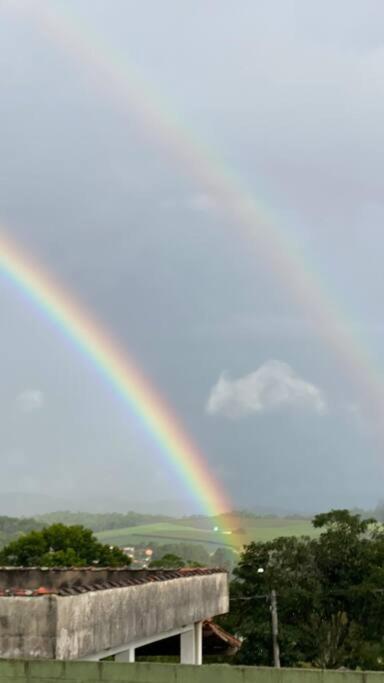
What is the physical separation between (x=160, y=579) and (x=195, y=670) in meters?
5.53

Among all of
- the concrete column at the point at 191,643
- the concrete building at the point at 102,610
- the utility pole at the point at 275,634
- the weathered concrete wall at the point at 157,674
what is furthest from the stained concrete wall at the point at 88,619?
the utility pole at the point at 275,634

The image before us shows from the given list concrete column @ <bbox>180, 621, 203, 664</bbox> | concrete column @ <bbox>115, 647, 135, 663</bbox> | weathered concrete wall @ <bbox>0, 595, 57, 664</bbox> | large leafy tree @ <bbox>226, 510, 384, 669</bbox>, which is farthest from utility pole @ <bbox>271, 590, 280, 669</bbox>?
weathered concrete wall @ <bbox>0, 595, 57, 664</bbox>

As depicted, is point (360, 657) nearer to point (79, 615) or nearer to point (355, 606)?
point (355, 606)

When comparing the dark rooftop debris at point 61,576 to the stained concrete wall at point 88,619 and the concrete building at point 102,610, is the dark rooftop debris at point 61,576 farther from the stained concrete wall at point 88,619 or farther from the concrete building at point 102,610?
the stained concrete wall at point 88,619

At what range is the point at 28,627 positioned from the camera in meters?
11.5

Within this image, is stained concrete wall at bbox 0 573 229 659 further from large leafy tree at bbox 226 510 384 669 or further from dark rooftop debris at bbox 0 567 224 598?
large leafy tree at bbox 226 510 384 669

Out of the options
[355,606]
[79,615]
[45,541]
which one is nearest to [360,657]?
[355,606]

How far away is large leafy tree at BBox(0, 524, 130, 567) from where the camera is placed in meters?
66.2

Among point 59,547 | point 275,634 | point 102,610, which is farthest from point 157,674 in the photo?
point 59,547

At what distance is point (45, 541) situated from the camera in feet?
222

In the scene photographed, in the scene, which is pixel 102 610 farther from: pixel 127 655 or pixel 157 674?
pixel 157 674

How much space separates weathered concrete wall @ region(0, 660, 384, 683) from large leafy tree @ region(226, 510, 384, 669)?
35.9 meters

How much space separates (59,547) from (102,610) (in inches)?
2261

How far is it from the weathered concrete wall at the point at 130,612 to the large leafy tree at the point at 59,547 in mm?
49009
